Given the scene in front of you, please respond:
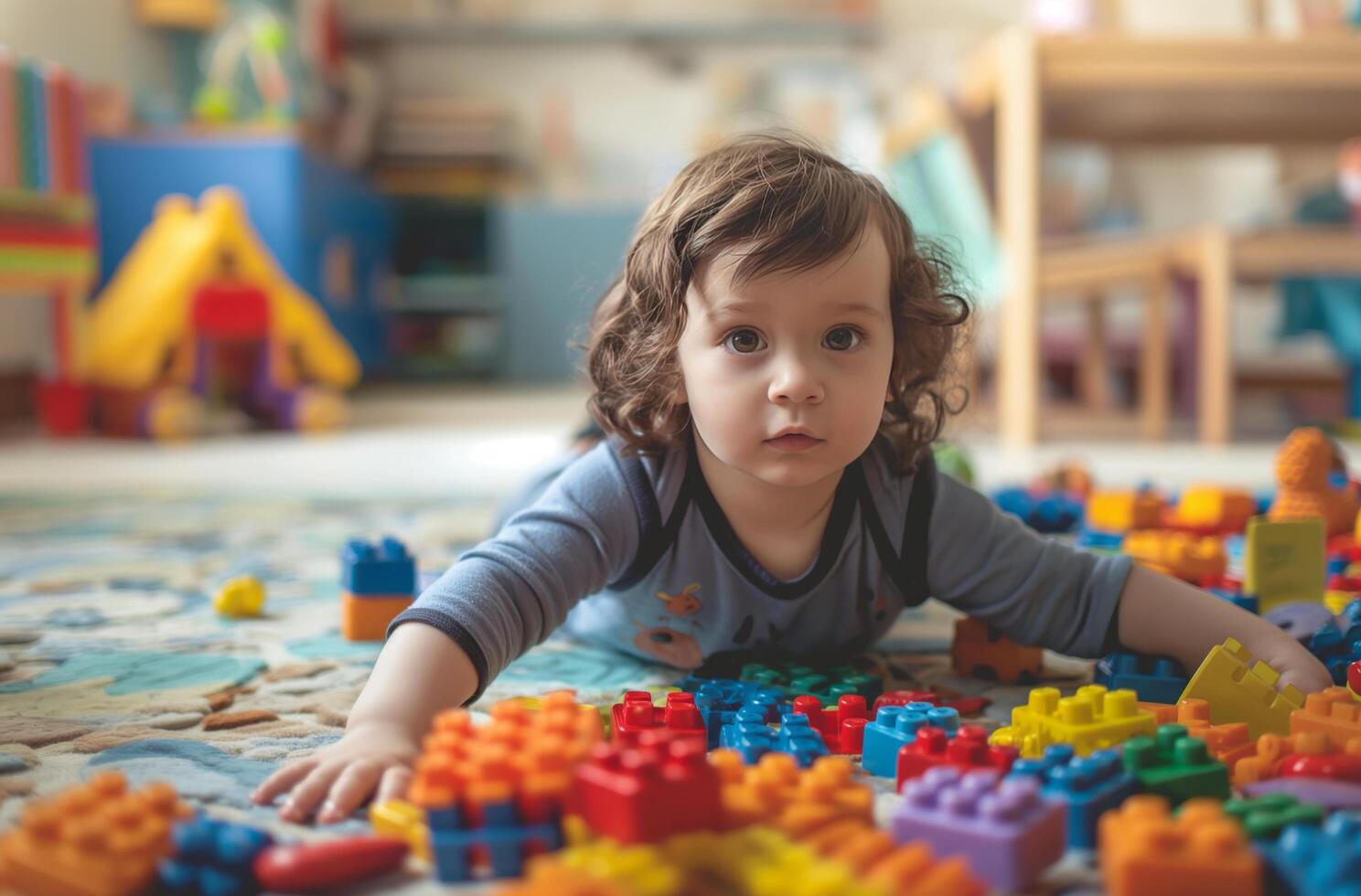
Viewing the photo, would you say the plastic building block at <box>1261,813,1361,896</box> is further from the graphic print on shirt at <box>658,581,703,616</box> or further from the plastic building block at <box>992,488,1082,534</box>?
the plastic building block at <box>992,488,1082,534</box>

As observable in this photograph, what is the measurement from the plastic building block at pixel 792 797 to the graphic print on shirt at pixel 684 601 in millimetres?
298

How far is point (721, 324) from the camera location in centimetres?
76

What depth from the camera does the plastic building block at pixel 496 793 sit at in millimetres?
507

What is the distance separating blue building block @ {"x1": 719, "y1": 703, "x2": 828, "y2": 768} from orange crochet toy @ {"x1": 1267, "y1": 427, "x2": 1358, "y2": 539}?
0.63 metres

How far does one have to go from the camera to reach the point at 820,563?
2.75 ft

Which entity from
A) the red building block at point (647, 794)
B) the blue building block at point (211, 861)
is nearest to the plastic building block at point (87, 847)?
the blue building block at point (211, 861)

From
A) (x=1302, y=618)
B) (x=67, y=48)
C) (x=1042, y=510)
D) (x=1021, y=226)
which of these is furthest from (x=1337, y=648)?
(x=67, y=48)

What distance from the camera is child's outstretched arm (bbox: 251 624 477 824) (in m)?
0.58

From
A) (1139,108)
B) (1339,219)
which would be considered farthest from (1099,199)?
(1139,108)

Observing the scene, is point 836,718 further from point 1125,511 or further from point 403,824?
point 1125,511

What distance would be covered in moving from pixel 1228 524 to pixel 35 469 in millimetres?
1767

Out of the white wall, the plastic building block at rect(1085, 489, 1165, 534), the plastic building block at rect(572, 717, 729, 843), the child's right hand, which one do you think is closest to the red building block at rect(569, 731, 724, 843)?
the plastic building block at rect(572, 717, 729, 843)

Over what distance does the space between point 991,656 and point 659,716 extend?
288 millimetres

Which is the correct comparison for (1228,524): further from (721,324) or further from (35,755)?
(35,755)
